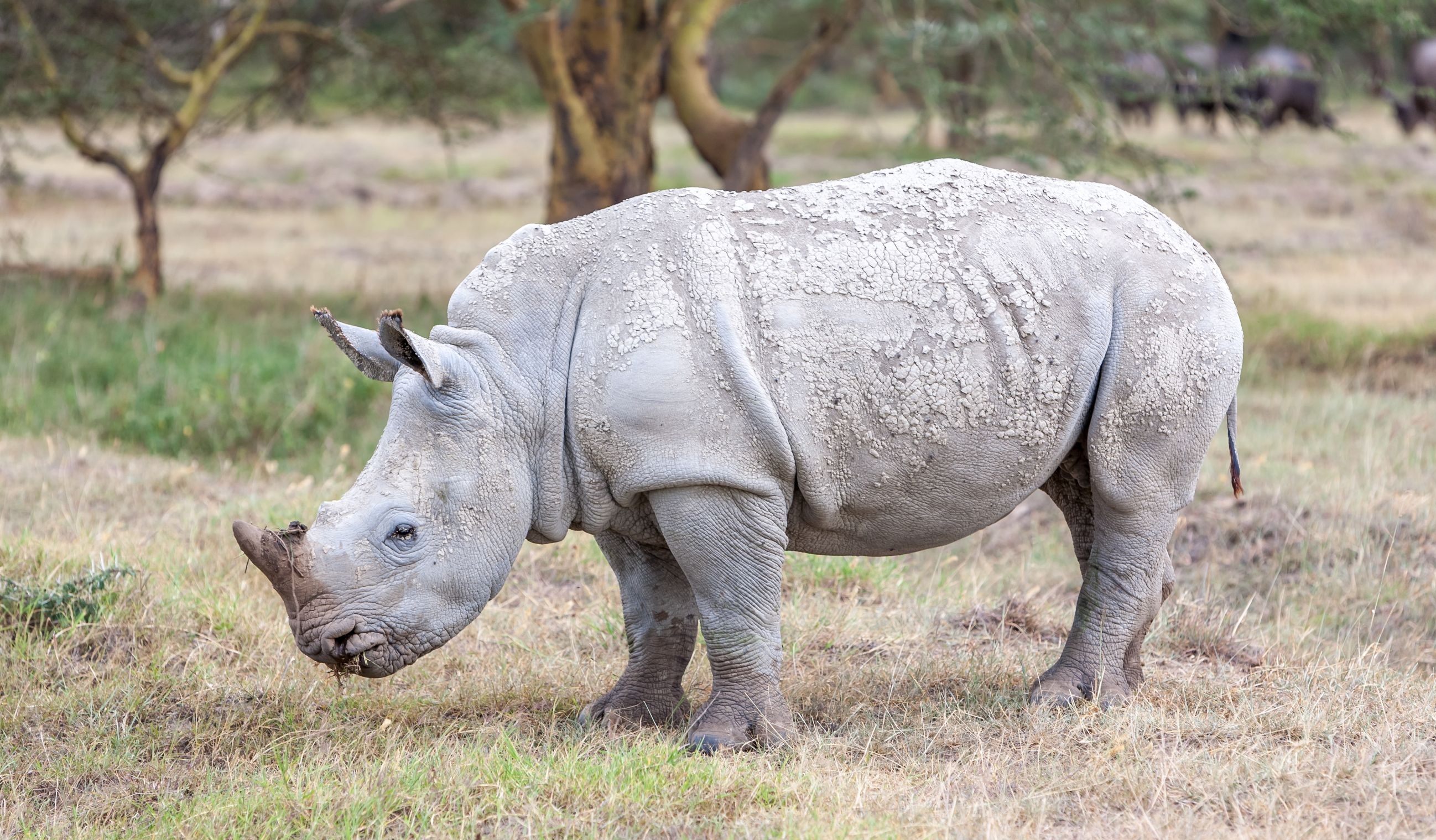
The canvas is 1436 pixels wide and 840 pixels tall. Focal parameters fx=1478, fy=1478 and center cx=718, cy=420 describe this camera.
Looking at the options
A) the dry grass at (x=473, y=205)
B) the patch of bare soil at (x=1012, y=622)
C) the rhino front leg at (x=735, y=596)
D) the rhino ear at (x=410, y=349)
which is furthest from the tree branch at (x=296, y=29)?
the rhino front leg at (x=735, y=596)

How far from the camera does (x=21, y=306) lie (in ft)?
33.9

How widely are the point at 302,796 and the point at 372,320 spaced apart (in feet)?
24.9

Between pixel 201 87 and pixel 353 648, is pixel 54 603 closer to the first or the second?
pixel 353 648

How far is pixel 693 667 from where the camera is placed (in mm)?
5180

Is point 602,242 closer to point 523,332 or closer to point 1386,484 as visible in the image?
point 523,332

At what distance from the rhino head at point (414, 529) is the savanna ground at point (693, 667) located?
39cm

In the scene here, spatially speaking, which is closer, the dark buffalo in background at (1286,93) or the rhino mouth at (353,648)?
the rhino mouth at (353,648)

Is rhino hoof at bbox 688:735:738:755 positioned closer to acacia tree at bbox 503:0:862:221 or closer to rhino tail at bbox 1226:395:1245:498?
rhino tail at bbox 1226:395:1245:498

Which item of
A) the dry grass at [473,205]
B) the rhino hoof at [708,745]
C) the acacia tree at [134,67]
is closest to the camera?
the rhino hoof at [708,745]

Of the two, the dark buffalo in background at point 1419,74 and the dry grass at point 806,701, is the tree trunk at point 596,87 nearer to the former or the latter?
the dry grass at point 806,701

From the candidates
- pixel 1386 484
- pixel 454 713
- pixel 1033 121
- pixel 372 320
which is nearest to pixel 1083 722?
pixel 454 713

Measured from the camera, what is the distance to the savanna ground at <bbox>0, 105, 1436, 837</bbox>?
3.79 meters

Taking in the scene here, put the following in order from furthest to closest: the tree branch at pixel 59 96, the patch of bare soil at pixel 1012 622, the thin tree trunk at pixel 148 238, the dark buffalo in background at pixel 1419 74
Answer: the dark buffalo in background at pixel 1419 74, the thin tree trunk at pixel 148 238, the tree branch at pixel 59 96, the patch of bare soil at pixel 1012 622

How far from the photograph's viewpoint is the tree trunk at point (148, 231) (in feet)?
38.5
